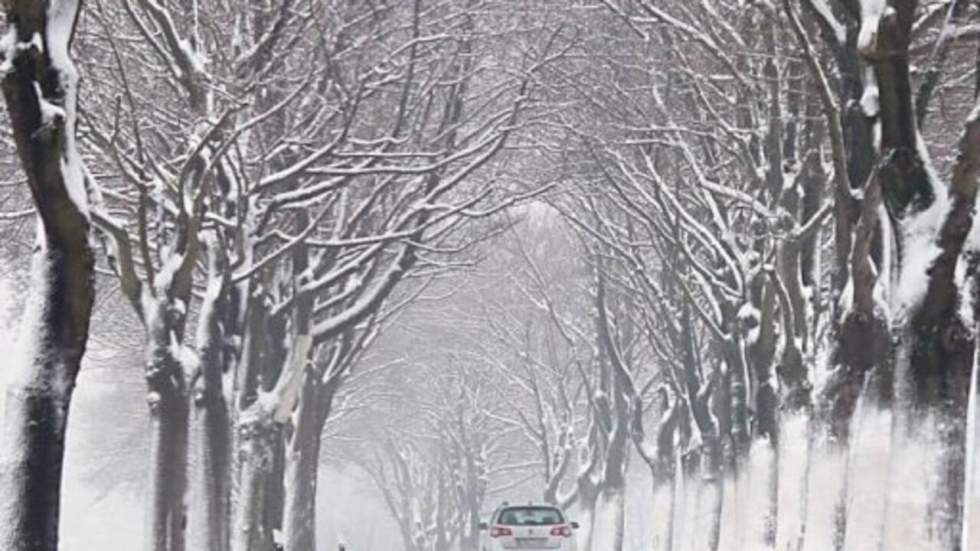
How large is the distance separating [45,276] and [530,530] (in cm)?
1530

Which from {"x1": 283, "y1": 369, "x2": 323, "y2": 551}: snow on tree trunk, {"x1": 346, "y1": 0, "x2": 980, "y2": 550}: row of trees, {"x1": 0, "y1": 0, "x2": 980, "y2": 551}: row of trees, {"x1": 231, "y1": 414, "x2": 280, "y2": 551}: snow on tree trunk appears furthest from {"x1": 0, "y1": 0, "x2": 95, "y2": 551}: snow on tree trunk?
{"x1": 283, "y1": 369, "x2": 323, "y2": 551}: snow on tree trunk

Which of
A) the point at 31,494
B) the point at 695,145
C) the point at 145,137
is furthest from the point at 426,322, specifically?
the point at 31,494

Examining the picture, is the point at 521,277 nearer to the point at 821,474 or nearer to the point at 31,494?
the point at 821,474

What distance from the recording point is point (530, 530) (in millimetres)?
24609

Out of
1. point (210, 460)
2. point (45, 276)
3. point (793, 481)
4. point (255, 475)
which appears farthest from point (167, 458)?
point (793, 481)

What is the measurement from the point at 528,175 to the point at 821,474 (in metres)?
10.6

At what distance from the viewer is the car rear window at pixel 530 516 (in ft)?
81.4

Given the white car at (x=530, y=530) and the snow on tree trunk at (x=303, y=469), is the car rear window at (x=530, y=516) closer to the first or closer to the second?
the white car at (x=530, y=530)

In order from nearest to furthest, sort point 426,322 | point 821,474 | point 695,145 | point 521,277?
point 821,474
point 695,145
point 521,277
point 426,322

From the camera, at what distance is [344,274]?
840 inches

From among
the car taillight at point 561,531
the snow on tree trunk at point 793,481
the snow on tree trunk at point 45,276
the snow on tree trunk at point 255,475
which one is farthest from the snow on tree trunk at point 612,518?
the snow on tree trunk at point 45,276

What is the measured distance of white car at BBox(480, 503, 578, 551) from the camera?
24547 mm

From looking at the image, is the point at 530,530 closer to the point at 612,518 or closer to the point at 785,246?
the point at 785,246

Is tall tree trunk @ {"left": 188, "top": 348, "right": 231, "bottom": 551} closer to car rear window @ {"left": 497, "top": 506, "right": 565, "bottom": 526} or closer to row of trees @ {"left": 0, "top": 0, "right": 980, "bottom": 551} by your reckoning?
row of trees @ {"left": 0, "top": 0, "right": 980, "bottom": 551}
